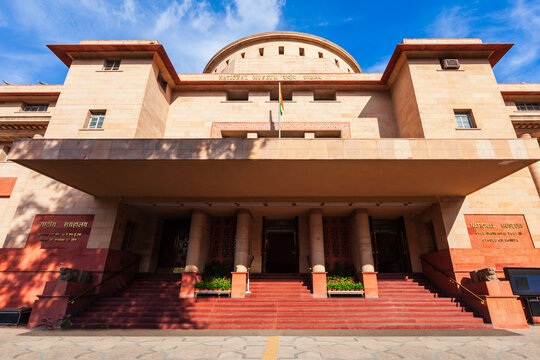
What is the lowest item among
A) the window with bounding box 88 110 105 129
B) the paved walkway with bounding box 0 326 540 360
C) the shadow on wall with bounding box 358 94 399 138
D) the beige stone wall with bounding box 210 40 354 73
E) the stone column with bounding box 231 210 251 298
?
the paved walkway with bounding box 0 326 540 360

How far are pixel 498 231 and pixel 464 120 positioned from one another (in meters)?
5.64

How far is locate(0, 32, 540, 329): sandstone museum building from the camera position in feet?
29.4

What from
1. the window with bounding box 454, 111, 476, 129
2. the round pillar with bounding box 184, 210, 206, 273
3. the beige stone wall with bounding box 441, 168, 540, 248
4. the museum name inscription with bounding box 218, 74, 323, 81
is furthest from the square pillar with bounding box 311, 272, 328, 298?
the museum name inscription with bounding box 218, 74, 323, 81

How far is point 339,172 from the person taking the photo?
976 cm

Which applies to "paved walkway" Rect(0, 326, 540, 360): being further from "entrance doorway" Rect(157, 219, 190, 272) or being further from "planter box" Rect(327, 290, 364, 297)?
"entrance doorway" Rect(157, 219, 190, 272)

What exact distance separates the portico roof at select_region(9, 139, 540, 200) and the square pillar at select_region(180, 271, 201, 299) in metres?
4.08

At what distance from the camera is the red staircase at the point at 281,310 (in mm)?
8680

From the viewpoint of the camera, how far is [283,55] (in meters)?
22.6

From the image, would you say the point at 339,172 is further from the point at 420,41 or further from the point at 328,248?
the point at 420,41

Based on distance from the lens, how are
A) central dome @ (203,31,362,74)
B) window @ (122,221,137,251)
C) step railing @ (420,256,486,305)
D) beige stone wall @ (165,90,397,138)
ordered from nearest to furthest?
step railing @ (420,256,486,305)
window @ (122,221,137,251)
beige stone wall @ (165,90,397,138)
central dome @ (203,31,362,74)

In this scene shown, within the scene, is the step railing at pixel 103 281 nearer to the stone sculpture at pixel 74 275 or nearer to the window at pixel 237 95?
the stone sculpture at pixel 74 275

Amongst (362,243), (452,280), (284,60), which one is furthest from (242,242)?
(284,60)

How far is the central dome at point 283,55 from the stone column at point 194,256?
512 inches

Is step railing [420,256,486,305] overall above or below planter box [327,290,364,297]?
above
